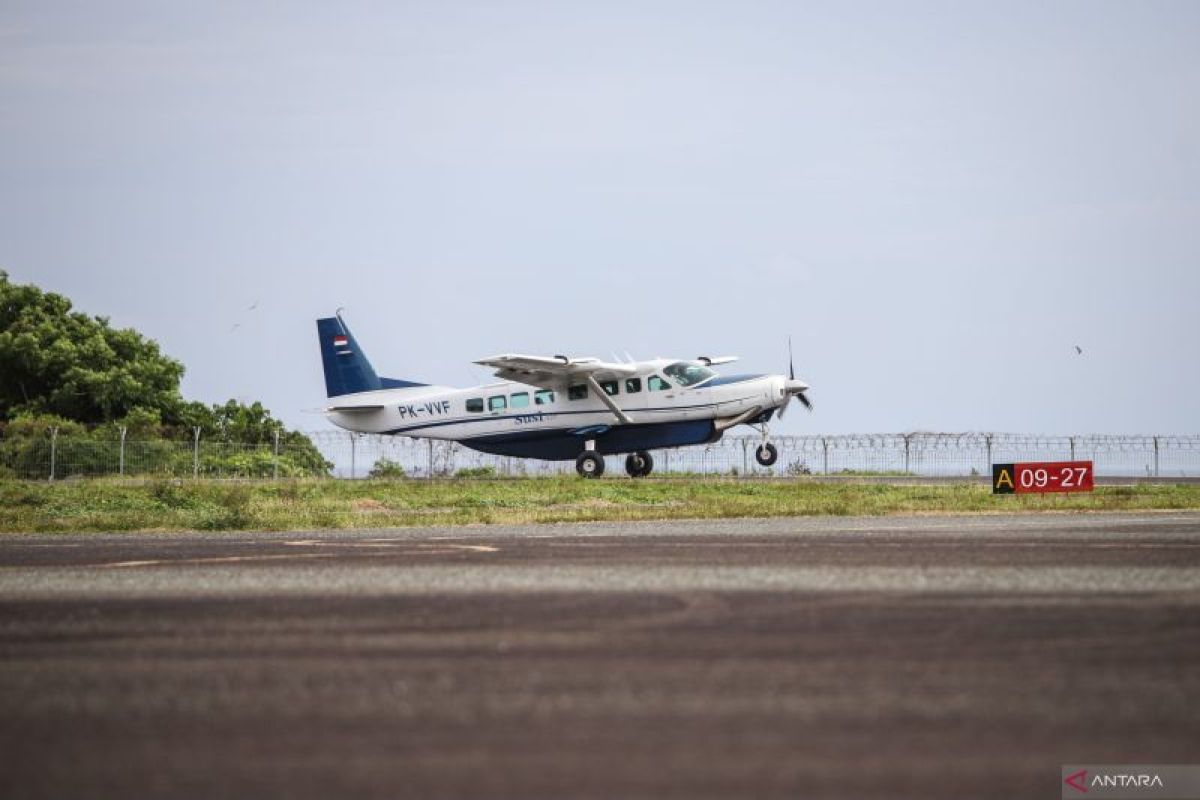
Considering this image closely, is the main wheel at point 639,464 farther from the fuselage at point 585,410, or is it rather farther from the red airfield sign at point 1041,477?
the red airfield sign at point 1041,477

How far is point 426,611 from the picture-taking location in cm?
1052

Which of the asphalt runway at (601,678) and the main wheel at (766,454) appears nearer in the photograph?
the asphalt runway at (601,678)

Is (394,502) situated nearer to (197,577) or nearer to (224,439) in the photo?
(197,577)

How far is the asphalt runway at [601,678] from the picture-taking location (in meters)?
5.52

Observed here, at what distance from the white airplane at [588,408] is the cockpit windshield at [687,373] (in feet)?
0.09

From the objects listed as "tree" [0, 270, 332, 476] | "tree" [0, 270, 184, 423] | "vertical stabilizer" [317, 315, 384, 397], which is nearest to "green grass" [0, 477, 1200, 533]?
"vertical stabilizer" [317, 315, 384, 397]

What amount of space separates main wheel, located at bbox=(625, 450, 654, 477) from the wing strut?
2.41 m

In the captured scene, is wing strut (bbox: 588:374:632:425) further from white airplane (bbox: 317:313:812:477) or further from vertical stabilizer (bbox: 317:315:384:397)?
vertical stabilizer (bbox: 317:315:384:397)

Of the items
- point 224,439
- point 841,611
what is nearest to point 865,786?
point 841,611

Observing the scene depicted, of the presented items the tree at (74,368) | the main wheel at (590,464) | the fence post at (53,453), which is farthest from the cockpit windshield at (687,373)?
the tree at (74,368)

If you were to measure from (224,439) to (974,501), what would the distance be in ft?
136

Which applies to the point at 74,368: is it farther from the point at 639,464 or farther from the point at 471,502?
the point at 471,502

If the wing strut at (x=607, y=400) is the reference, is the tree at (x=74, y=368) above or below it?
above

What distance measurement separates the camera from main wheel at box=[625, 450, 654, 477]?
48719mm
